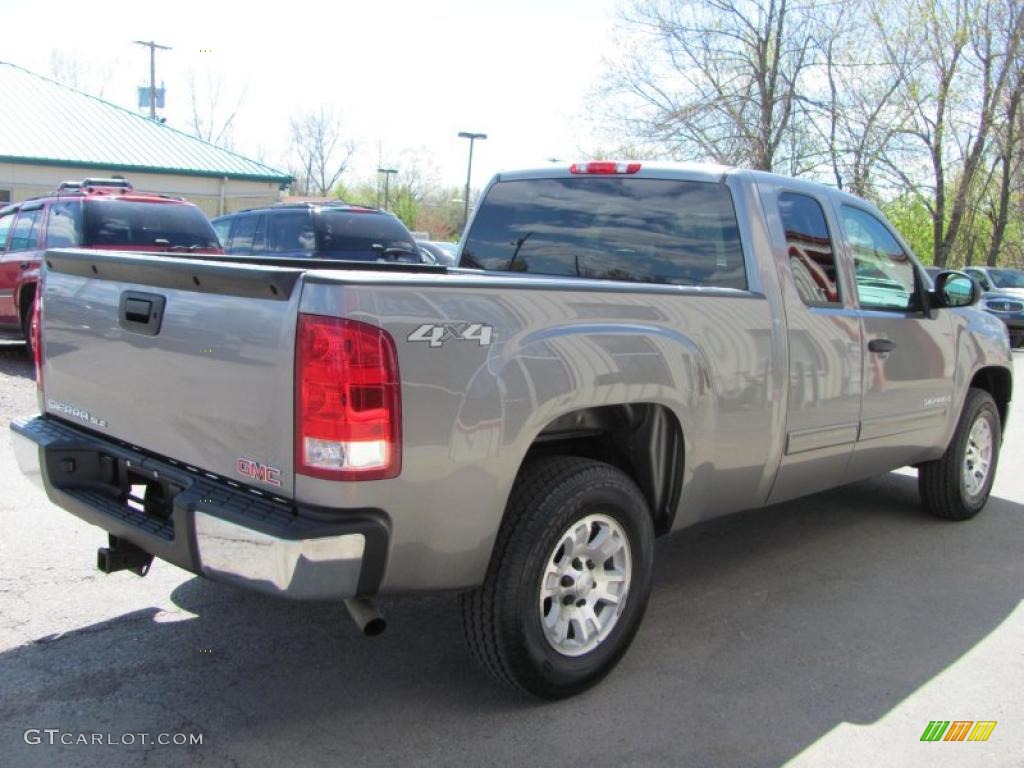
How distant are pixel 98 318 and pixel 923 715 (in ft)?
10.8

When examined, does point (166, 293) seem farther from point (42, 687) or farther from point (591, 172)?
point (591, 172)

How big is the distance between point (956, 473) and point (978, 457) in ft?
1.23

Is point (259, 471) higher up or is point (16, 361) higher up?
point (259, 471)

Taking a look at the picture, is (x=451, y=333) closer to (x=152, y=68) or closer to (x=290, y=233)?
(x=290, y=233)

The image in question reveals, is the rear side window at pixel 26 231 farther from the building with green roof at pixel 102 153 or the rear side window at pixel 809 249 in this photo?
the building with green roof at pixel 102 153

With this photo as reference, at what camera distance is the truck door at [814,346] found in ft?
13.9

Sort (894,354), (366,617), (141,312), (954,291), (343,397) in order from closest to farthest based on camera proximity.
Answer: (343,397) → (366,617) → (141,312) → (894,354) → (954,291)

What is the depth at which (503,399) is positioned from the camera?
293cm

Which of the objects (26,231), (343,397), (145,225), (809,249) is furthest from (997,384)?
(26,231)

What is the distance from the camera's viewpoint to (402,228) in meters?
11.9

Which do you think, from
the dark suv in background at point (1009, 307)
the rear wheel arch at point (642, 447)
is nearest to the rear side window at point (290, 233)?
the rear wheel arch at point (642, 447)

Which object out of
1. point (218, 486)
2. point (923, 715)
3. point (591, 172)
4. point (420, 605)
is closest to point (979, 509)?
point (923, 715)

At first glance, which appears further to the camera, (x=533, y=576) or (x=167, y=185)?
(x=167, y=185)

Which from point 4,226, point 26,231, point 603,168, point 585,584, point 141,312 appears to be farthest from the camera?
point 4,226
